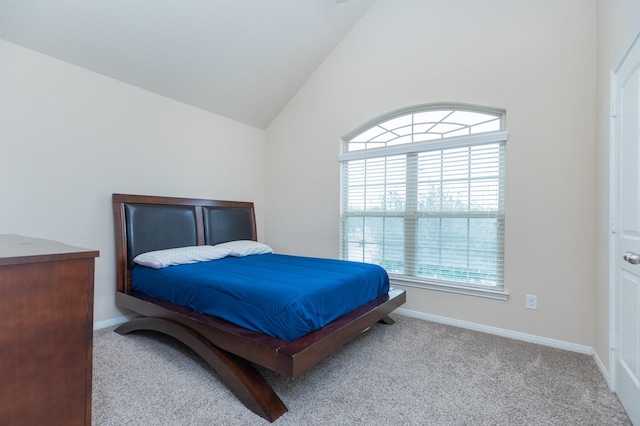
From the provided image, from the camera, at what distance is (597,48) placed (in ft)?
7.54

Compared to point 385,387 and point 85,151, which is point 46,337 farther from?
point 85,151

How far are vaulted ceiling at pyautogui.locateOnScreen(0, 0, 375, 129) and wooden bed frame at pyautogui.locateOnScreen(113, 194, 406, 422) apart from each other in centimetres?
124

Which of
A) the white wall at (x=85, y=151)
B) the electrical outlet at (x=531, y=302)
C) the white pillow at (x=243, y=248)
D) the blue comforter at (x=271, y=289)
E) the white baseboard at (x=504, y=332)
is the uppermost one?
the white wall at (x=85, y=151)

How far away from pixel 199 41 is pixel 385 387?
334cm

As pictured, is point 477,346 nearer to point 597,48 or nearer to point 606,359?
point 606,359

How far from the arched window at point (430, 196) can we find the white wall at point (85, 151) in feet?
6.43

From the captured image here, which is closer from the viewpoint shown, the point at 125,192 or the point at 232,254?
the point at 125,192

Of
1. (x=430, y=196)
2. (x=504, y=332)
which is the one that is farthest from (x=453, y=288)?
(x=430, y=196)

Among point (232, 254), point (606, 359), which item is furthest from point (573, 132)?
point (232, 254)

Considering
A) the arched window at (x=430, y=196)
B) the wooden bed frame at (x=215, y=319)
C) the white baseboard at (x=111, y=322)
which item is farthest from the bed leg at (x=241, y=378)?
the arched window at (x=430, y=196)

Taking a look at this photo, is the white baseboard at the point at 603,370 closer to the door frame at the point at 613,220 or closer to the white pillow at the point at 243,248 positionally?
the door frame at the point at 613,220

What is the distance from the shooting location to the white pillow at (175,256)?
2605 mm

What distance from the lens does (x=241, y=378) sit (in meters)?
1.71

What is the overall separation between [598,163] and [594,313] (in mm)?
1159
